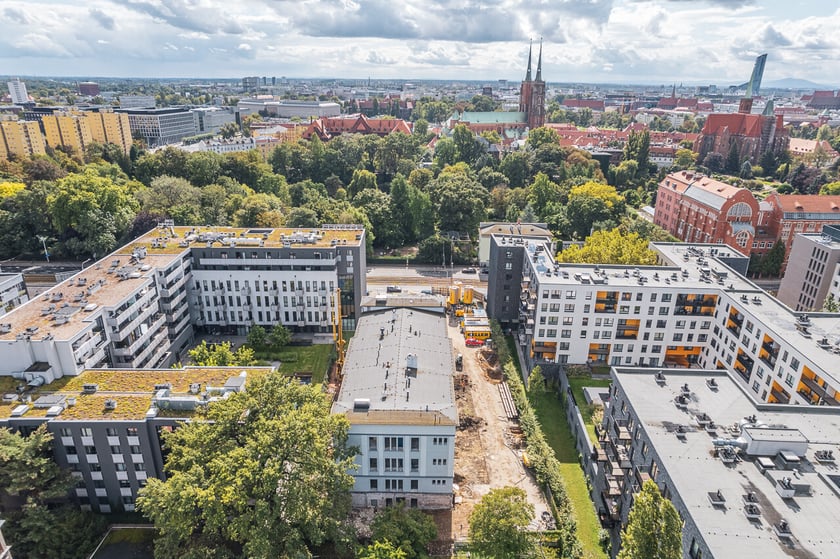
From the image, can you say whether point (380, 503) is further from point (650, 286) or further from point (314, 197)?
point (314, 197)

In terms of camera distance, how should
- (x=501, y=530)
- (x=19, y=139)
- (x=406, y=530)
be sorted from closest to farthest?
(x=501, y=530)
(x=406, y=530)
(x=19, y=139)

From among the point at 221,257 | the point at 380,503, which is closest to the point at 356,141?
the point at 221,257

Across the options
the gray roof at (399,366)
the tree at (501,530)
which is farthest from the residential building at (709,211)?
the tree at (501,530)

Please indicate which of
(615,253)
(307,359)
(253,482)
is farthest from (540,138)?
(253,482)

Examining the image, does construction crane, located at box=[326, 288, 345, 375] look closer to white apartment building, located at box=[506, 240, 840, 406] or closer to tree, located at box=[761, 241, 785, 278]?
white apartment building, located at box=[506, 240, 840, 406]

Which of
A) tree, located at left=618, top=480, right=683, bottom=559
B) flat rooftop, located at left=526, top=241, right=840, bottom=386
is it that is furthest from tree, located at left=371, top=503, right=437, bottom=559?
flat rooftop, located at left=526, top=241, right=840, bottom=386

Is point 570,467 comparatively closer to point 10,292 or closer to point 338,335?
point 338,335

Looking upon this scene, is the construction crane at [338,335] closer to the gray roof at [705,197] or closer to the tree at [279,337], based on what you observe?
the tree at [279,337]
